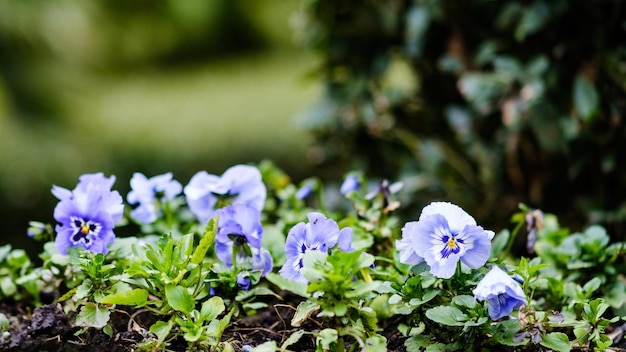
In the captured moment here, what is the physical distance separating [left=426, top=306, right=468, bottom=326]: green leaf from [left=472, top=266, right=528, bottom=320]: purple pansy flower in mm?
40

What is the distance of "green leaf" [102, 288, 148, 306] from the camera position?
2.89 ft

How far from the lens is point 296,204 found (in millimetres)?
1437

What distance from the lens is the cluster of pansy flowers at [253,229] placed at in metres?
0.88

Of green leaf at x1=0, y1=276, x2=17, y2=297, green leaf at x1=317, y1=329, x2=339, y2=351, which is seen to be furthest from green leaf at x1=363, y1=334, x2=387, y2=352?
green leaf at x1=0, y1=276, x2=17, y2=297

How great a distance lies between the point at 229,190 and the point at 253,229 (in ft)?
0.60

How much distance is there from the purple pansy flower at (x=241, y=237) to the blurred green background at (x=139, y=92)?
3.93 ft

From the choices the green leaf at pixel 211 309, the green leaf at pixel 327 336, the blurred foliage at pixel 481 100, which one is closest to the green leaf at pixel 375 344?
the green leaf at pixel 327 336

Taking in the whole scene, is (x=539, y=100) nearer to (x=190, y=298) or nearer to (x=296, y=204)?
(x=296, y=204)

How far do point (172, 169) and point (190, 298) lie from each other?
2.97 meters

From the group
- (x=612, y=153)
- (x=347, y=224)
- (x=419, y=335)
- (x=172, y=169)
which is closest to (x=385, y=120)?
(x=612, y=153)

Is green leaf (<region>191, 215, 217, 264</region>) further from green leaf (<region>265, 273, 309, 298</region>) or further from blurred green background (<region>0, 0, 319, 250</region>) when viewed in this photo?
blurred green background (<region>0, 0, 319, 250</region>)

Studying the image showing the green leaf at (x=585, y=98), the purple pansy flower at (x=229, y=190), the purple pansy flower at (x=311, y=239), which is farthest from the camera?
the green leaf at (x=585, y=98)

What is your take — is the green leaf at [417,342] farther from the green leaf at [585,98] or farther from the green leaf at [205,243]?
the green leaf at [585,98]

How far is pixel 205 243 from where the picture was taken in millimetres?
903
